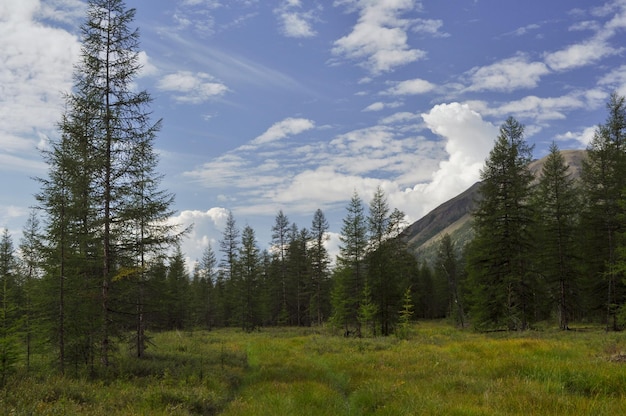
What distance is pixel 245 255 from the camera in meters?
49.5

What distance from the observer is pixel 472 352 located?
585 inches

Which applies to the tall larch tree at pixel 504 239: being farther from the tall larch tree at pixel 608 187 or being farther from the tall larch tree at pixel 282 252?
the tall larch tree at pixel 282 252

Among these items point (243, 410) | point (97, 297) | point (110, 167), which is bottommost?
point (243, 410)

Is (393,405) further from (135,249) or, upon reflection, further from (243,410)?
(135,249)

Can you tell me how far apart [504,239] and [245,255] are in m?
32.2

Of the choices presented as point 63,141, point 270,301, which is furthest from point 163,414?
point 270,301

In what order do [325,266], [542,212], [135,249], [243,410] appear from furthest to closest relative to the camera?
[325,266] → [542,212] → [135,249] → [243,410]

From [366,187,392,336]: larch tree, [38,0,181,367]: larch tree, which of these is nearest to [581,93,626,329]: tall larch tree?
[366,187,392,336]: larch tree

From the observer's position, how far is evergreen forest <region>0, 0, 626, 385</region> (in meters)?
14.6

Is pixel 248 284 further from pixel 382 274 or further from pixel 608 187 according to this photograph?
pixel 608 187

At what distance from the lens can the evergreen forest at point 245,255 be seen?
573 inches

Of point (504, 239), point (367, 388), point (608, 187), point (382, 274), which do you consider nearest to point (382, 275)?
point (382, 274)

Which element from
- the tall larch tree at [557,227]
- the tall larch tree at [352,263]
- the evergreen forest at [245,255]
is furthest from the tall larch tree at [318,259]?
the tall larch tree at [557,227]

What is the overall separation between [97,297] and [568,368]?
51.2 ft
